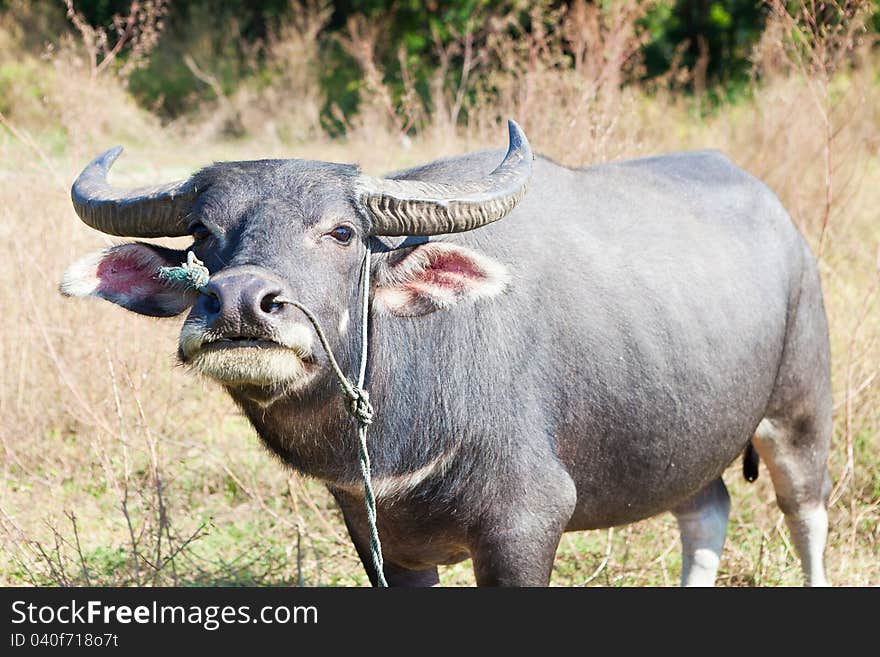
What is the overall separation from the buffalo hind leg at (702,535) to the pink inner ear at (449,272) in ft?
6.49

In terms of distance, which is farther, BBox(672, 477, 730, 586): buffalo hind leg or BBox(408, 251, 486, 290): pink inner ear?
BBox(672, 477, 730, 586): buffalo hind leg

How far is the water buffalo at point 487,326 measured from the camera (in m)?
3.03

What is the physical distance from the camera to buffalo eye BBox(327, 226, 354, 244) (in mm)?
3096

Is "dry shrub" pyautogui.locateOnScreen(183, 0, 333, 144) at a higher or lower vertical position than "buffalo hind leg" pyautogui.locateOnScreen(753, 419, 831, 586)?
lower

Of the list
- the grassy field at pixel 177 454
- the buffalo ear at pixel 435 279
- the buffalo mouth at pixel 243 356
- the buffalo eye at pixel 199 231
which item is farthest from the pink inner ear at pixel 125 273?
the grassy field at pixel 177 454

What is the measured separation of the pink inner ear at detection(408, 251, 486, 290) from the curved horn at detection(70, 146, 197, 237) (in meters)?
0.72

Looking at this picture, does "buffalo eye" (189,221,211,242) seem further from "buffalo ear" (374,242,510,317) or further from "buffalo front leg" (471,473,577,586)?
"buffalo front leg" (471,473,577,586)

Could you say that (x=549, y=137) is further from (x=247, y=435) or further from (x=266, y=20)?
(x=266, y=20)

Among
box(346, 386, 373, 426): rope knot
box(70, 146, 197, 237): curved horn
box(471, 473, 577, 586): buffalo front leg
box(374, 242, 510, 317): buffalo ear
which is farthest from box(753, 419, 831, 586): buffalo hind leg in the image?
box(70, 146, 197, 237): curved horn

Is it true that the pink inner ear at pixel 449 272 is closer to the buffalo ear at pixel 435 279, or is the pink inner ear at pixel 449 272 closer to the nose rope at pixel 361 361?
the buffalo ear at pixel 435 279

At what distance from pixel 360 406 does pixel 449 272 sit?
48cm

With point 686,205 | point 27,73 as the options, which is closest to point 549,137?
point 686,205

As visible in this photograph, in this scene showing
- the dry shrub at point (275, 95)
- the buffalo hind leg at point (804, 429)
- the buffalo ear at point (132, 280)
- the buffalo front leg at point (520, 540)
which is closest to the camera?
the buffalo ear at point (132, 280)

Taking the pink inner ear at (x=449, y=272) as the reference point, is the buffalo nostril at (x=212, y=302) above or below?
above
